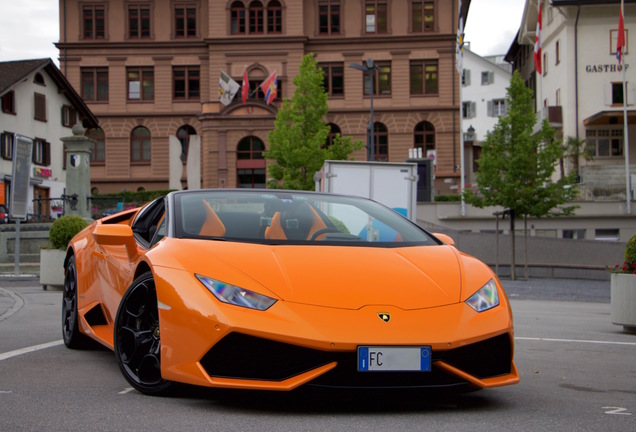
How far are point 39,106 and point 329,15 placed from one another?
74.7 feet

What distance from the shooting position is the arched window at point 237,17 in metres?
68.0

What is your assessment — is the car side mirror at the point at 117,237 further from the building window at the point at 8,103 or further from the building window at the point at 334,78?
the building window at the point at 334,78

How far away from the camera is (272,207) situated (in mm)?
6047

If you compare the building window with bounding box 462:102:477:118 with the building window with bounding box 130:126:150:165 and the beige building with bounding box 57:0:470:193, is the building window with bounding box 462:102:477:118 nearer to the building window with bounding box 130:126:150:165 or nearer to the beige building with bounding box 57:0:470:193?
the beige building with bounding box 57:0:470:193

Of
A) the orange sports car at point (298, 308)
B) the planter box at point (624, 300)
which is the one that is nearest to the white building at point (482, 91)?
the planter box at point (624, 300)

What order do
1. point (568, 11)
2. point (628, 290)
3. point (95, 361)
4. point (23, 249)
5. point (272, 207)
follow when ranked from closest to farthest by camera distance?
point (272, 207) → point (95, 361) → point (628, 290) → point (23, 249) → point (568, 11)

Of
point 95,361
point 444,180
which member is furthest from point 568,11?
point 95,361

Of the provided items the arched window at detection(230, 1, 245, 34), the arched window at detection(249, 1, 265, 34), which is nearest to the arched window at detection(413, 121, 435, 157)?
the arched window at detection(249, 1, 265, 34)

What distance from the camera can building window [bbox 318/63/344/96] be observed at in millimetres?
68625

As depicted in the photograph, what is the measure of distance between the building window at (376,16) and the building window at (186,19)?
12621 mm

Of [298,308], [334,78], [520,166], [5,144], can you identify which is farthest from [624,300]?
[334,78]

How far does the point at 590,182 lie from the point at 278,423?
44.9 metres

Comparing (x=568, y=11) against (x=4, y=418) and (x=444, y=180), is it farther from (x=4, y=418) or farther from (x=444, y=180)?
(x=4, y=418)

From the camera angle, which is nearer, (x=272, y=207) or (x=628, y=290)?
(x=272, y=207)
